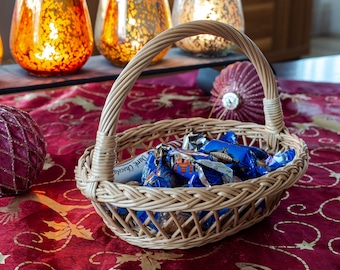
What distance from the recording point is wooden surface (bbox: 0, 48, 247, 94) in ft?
3.66

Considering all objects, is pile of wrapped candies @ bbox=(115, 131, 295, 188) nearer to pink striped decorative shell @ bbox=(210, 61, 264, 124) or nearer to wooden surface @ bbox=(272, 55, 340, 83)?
pink striped decorative shell @ bbox=(210, 61, 264, 124)

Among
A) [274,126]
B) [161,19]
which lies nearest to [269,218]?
[274,126]

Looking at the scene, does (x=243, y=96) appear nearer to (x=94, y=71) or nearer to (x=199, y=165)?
(x=94, y=71)

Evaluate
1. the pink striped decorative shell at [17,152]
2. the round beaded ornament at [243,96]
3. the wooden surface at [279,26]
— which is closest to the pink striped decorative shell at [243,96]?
the round beaded ornament at [243,96]

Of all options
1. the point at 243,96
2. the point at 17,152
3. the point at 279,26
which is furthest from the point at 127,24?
the point at 279,26

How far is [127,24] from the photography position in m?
1.17

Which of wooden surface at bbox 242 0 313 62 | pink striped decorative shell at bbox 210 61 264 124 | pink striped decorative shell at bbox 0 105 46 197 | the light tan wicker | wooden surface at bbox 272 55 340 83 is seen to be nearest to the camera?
the light tan wicker

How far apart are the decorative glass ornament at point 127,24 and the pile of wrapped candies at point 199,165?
39 cm

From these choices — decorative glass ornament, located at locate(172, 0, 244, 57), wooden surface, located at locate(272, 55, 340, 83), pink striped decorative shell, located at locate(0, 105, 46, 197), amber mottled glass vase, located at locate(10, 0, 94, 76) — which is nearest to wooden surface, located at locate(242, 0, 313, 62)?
wooden surface, located at locate(272, 55, 340, 83)

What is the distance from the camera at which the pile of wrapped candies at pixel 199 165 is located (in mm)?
747

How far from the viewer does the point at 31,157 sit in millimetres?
921

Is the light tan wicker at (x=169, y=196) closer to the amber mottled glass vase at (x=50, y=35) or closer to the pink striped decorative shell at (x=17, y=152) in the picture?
the pink striped decorative shell at (x=17, y=152)

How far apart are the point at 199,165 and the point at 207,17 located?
61cm

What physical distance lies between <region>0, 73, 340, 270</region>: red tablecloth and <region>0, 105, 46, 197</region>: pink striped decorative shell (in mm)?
27
